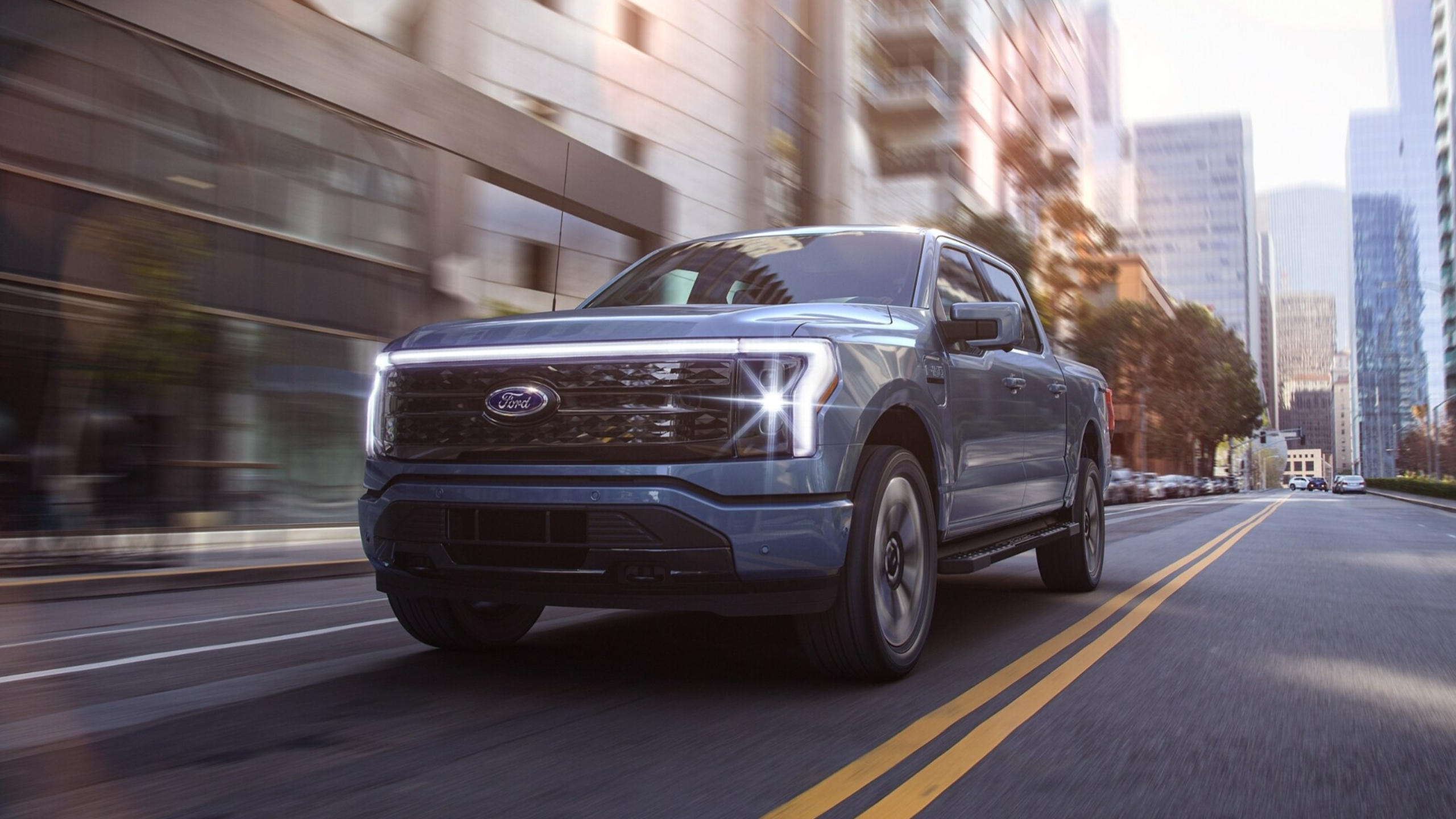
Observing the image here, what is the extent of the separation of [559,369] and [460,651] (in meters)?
1.59

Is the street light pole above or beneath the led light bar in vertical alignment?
above

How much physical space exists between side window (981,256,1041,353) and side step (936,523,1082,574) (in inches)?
40.8

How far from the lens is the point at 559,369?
408cm

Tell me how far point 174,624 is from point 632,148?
55.6ft

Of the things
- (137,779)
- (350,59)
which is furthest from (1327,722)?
(350,59)

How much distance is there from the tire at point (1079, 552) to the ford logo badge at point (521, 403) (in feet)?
14.1

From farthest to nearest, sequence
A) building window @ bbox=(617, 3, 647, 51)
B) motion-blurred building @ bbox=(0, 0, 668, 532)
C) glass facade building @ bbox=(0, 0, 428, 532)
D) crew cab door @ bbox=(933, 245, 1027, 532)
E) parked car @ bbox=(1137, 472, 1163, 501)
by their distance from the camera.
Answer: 1. parked car @ bbox=(1137, 472, 1163, 501)
2. building window @ bbox=(617, 3, 647, 51)
3. motion-blurred building @ bbox=(0, 0, 668, 532)
4. glass facade building @ bbox=(0, 0, 428, 532)
5. crew cab door @ bbox=(933, 245, 1027, 532)

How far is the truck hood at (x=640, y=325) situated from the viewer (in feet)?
13.3

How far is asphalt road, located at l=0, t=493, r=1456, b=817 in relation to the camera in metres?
3.04

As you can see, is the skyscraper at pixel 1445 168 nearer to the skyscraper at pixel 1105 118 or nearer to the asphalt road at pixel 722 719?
the skyscraper at pixel 1105 118

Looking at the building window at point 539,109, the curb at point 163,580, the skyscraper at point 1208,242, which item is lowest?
the curb at point 163,580

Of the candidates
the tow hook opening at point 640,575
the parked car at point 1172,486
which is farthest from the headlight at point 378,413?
the parked car at point 1172,486

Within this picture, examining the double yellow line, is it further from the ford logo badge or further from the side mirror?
the ford logo badge

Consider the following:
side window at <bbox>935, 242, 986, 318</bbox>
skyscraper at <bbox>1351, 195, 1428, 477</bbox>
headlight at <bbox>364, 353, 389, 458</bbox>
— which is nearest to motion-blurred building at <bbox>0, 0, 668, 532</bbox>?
headlight at <bbox>364, 353, 389, 458</bbox>
